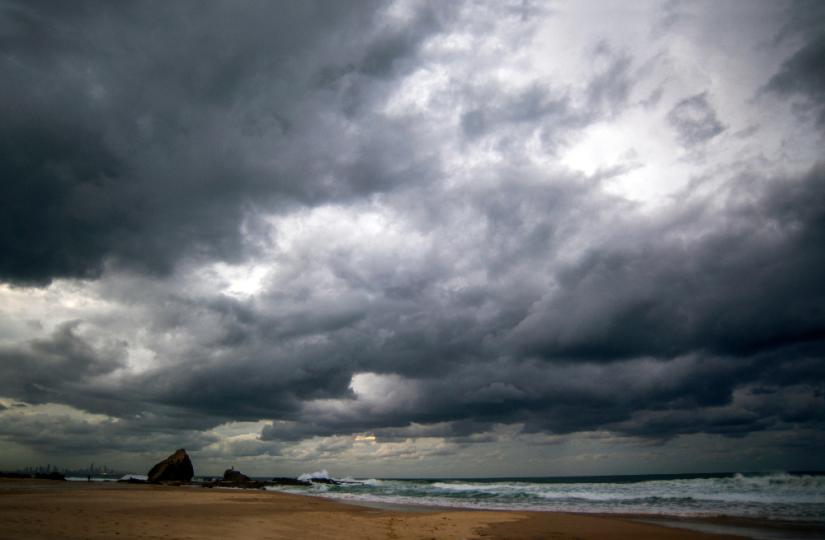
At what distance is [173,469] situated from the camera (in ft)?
243

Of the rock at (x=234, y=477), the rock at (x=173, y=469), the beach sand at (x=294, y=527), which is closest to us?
the beach sand at (x=294, y=527)

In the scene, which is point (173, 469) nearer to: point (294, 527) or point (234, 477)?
point (234, 477)

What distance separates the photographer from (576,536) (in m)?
17.7

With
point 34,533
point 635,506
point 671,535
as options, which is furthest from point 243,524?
point 635,506

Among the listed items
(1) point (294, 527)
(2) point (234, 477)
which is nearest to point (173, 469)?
(2) point (234, 477)

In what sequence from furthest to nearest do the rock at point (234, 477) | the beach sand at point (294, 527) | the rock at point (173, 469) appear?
the rock at point (234, 477) → the rock at point (173, 469) → the beach sand at point (294, 527)

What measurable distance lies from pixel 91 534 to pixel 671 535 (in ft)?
67.6

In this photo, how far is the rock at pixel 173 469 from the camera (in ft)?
242

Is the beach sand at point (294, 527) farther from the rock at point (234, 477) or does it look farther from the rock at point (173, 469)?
the rock at point (234, 477)

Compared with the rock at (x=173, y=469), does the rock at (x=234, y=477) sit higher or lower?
lower

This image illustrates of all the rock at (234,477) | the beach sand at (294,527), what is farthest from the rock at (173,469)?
the beach sand at (294,527)

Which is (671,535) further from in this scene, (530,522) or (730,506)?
(730,506)

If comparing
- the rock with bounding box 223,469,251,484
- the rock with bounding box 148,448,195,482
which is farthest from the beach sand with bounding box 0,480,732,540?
the rock with bounding box 223,469,251,484

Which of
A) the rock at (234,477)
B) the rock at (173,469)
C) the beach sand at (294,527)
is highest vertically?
the beach sand at (294,527)
